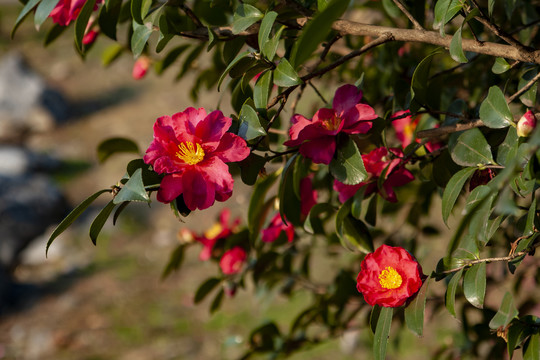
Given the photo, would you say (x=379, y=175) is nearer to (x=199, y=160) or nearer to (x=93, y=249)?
(x=199, y=160)

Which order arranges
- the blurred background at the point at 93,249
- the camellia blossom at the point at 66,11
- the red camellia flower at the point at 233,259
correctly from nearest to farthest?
the camellia blossom at the point at 66,11, the red camellia flower at the point at 233,259, the blurred background at the point at 93,249

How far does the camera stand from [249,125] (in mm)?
658

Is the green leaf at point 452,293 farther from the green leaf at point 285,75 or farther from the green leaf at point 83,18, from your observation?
the green leaf at point 83,18

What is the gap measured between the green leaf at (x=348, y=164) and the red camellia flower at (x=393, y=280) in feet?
0.38

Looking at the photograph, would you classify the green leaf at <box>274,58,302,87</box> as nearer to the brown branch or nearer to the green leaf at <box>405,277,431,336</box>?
the brown branch

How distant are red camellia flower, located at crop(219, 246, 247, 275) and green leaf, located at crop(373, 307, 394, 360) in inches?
18.4

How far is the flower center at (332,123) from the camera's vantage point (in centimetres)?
74

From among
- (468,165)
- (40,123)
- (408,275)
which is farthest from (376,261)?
(40,123)

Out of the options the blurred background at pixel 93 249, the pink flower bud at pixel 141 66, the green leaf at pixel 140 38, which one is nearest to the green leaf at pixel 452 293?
the green leaf at pixel 140 38

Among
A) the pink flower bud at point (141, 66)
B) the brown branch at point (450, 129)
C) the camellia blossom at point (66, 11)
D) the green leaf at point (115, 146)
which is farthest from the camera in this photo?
the pink flower bud at point (141, 66)

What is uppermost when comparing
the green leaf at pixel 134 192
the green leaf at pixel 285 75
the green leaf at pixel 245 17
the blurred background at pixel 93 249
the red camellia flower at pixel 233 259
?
the green leaf at pixel 245 17

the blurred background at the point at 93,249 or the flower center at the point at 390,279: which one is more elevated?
the flower center at the point at 390,279

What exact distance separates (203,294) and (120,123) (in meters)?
3.86

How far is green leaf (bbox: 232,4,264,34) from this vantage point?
0.72m
